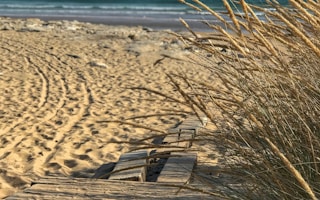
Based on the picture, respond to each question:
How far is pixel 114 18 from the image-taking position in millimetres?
26484

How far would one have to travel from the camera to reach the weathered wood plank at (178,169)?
341 cm

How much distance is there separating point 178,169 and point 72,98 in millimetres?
5207

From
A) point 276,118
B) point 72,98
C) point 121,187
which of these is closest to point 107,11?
point 72,98

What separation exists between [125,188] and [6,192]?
57.2 inches

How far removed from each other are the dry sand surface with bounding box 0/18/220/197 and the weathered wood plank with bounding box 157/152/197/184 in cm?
46

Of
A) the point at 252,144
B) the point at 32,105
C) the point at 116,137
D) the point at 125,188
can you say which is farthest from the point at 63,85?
the point at 252,144

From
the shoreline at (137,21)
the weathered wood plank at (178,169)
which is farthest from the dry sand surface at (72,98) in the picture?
the shoreline at (137,21)

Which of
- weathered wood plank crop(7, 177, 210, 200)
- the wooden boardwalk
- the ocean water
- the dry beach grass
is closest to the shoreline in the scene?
the ocean water

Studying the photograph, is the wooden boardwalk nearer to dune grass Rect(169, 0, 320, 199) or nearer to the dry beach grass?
the dry beach grass

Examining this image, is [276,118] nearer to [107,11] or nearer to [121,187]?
[121,187]

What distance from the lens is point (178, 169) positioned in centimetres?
359

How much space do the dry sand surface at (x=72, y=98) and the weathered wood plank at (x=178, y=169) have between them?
1.52ft

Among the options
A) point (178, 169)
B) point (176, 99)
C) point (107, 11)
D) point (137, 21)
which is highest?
point (176, 99)

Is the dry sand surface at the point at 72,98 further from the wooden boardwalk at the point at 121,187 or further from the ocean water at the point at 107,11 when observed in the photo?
the ocean water at the point at 107,11
